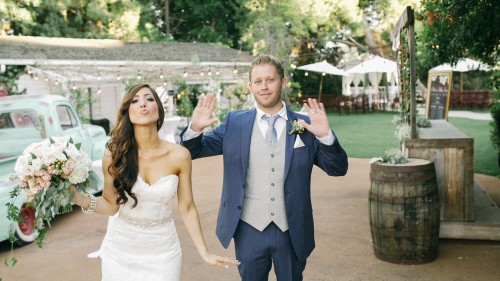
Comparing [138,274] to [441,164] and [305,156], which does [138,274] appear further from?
[441,164]

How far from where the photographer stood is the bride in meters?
2.90

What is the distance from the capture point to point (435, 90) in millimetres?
12320

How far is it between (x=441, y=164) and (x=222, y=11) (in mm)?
26001

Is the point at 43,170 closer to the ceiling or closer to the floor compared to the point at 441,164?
closer to the ceiling

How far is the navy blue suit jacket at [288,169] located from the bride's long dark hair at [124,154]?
36cm

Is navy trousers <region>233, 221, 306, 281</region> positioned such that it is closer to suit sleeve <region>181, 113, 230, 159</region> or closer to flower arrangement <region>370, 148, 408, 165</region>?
suit sleeve <region>181, 113, 230, 159</region>

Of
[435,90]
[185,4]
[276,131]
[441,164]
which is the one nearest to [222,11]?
[185,4]

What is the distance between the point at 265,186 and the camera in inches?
125

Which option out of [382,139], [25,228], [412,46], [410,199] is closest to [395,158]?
[410,199]

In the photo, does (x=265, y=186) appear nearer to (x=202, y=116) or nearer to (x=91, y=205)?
(x=202, y=116)

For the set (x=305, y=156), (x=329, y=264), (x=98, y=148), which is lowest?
(x=329, y=264)

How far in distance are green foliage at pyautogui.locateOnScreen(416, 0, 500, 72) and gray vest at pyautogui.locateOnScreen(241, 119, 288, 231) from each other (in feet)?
13.5

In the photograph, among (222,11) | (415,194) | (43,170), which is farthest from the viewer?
(222,11)

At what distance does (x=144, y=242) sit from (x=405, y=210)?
9.87 feet
